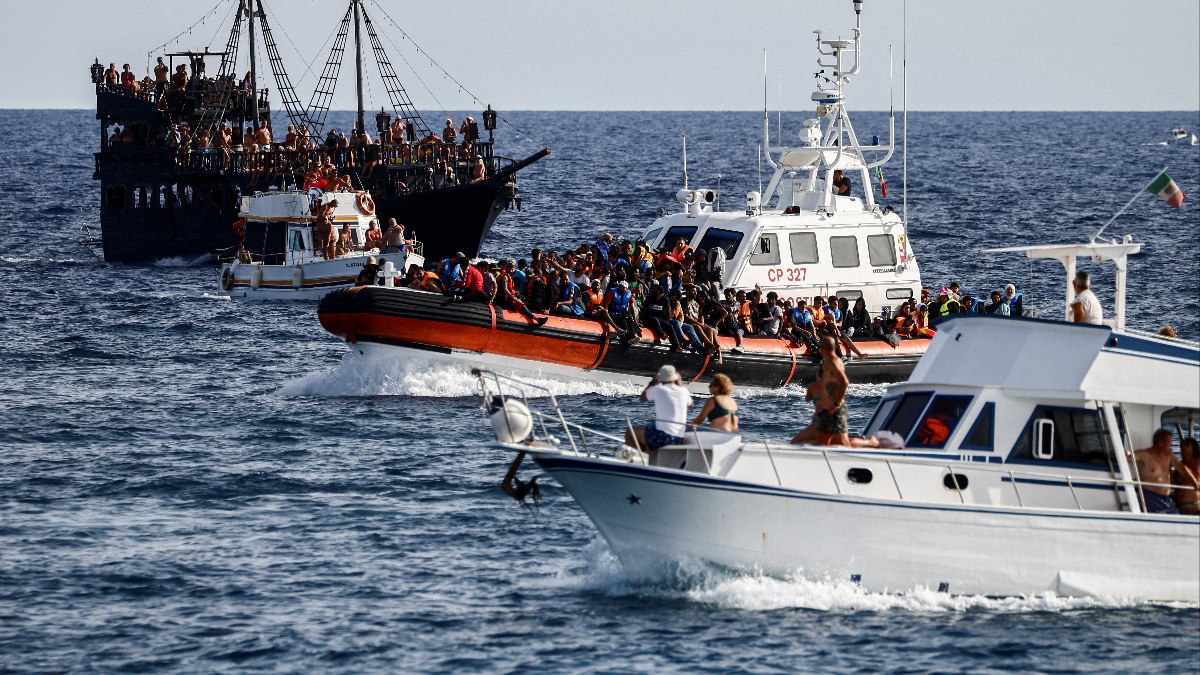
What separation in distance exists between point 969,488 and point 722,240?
1438cm

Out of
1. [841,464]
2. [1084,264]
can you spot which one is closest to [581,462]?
[841,464]

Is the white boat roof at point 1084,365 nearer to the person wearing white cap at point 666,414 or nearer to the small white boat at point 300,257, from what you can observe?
the person wearing white cap at point 666,414

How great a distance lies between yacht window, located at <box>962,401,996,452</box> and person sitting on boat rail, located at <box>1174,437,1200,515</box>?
6.25 feet

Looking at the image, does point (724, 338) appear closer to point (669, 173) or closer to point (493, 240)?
point (493, 240)

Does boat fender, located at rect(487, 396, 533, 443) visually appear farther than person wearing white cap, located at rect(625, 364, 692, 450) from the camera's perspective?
No

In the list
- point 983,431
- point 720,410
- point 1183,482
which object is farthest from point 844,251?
point 720,410

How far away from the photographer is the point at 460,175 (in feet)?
185

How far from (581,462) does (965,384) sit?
4150 millimetres

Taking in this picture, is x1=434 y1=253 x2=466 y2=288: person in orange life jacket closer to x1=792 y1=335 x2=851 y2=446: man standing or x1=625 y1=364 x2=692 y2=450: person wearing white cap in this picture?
x1=625 y1=364 x2=692 y2=450: person wearing white cap

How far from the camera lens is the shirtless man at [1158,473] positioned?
17.4 meters

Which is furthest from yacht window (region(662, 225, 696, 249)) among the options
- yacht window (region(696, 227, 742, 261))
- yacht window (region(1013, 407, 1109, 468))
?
yacht window (region(1013, 407, 1109, 468))

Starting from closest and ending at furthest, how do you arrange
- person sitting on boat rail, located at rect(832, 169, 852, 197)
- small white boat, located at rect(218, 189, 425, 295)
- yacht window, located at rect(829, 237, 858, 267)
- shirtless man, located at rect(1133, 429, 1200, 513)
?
shirtless man, located at rect(1133, 429, 1200, 513), yacht window, located at rect(829, 237, 858, 267), person sitting on boat rail, located at rect(832, 169, 852, 197), small white boat, located at rect(218, 189, 425, 295)

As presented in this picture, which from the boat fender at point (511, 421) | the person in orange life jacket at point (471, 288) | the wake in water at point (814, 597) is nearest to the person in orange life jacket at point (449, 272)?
the person in orange life jacket at point (471, 288)

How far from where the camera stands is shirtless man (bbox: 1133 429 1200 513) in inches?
684
